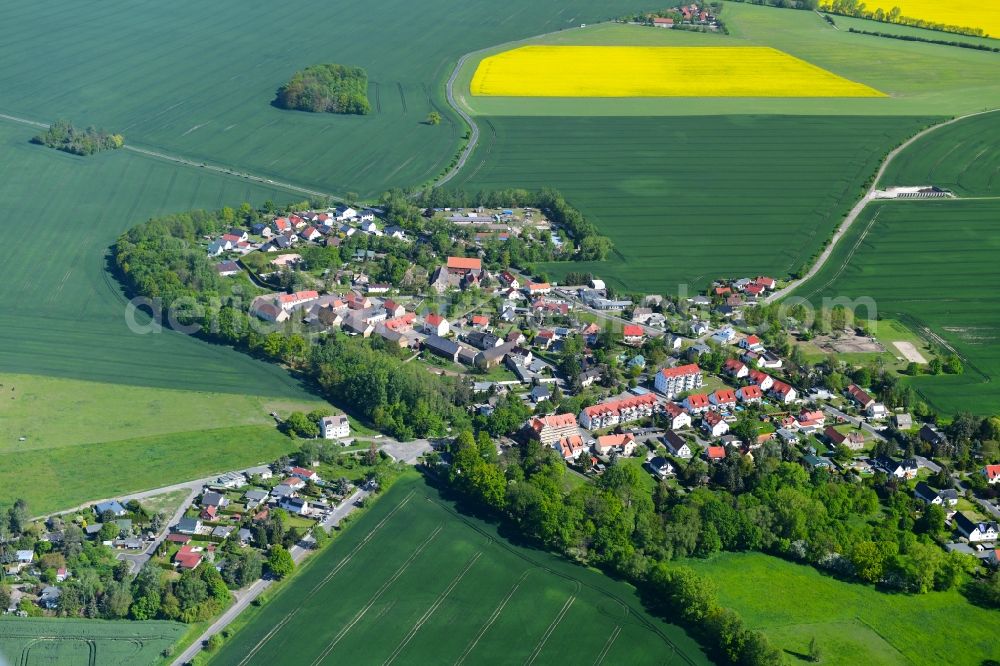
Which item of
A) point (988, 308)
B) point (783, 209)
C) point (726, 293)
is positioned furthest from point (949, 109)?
point (726, 293)

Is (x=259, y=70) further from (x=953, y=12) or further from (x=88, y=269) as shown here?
(x=953, y=12)

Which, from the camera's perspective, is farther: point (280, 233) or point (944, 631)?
point (280, 233)

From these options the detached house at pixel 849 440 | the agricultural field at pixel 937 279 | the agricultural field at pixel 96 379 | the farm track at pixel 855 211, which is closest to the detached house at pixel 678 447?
the detached house at pixel 849 440

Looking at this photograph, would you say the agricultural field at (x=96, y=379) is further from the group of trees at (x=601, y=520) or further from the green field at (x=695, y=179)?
the green field at (x=695, y=179)

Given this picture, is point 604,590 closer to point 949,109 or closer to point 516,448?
point 516,448

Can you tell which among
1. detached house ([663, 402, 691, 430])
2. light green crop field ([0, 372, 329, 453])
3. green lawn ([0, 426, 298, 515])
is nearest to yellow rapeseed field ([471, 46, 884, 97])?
detached house ([663, 402, 691, 430])

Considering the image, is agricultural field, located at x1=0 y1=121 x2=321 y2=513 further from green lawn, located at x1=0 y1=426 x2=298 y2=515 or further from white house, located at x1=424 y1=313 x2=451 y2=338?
white house, located at x1=424 y1=313 x2=451 y2=338

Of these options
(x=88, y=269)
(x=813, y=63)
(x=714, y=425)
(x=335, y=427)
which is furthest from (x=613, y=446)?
(x=813, y=63)
